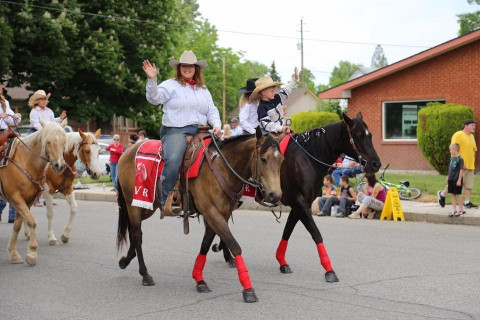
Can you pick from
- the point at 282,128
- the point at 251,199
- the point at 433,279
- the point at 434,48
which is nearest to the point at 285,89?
the point at 282,128

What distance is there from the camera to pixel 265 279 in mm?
7801

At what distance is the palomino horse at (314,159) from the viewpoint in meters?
8.11

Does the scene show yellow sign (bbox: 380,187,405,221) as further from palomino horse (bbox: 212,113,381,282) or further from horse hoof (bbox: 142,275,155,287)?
horse hoof (bbox: 142,275,155,287)

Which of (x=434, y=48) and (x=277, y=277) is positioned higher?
(x=434, y=48)

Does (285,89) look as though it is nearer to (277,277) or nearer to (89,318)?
(277,277)

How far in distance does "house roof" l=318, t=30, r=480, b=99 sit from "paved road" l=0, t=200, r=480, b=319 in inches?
473

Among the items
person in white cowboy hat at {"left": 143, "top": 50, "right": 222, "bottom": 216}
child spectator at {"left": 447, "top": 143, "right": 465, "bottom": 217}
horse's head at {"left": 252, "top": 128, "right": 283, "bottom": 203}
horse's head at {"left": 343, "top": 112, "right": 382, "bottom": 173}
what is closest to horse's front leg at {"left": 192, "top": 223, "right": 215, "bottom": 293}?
person in white cowboy hat at {"left": 143, "top": 50, "right": 222, "bottom": 216}

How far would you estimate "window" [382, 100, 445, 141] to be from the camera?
963 inches

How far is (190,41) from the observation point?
71438 millimetres

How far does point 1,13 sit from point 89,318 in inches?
1020

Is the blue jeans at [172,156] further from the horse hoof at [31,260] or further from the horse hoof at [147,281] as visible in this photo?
the horse hoof at [31,260]

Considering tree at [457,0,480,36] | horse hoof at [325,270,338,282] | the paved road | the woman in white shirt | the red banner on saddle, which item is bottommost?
→ the paved road

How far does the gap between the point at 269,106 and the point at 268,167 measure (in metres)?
2.12

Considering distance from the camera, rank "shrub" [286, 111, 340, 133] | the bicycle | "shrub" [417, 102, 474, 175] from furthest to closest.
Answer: "shrub" [286, 111, 340, 133], "shrub" [417, 102, 474, 175], the bicycle
